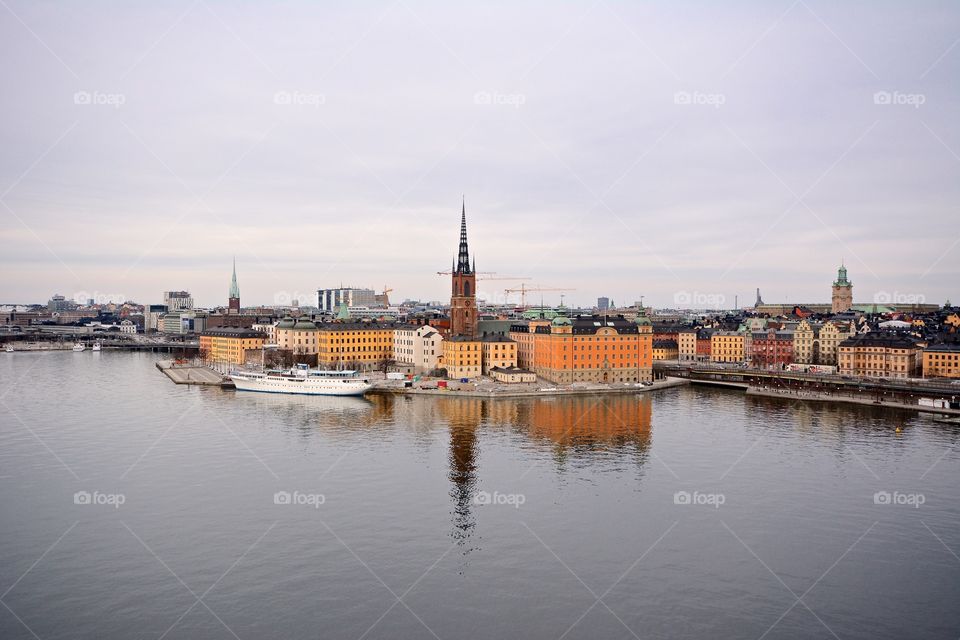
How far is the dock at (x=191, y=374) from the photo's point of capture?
53294 mm

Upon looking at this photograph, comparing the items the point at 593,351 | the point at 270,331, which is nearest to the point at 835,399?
the point at 593,351

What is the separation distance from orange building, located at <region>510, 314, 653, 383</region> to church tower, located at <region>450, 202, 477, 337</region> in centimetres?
730

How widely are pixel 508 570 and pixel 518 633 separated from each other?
285 centimetres

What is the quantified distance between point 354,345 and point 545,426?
31248 millimetres

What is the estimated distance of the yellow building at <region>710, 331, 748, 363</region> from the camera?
6875 centimetres

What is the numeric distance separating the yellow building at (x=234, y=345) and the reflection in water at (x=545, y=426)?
29.9 metres

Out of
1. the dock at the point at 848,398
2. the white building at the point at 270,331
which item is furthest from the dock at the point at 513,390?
the white building at the point at 270,331

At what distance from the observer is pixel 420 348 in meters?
58.8

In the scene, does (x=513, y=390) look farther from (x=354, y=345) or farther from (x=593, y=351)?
(x=354, y=345)

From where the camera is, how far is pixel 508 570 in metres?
17.0
